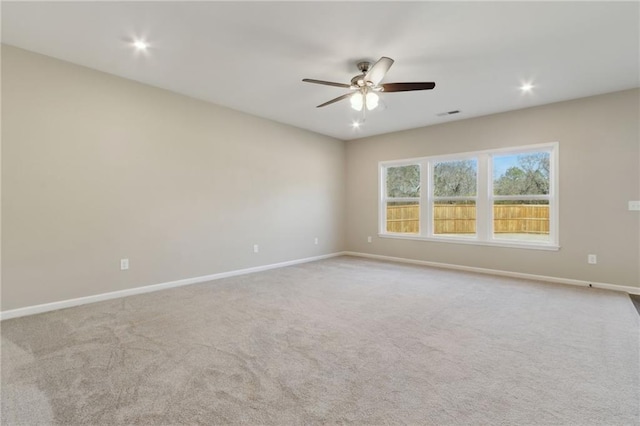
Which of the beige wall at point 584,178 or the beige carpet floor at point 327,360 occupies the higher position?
the beige wall at point 584,178

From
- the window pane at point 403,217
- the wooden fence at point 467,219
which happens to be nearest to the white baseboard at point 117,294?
the window pane at point 403,217

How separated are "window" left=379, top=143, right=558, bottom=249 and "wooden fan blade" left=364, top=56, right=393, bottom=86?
10.2 ft

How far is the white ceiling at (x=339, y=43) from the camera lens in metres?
2.36

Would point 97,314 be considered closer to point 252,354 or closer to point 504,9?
point 252,354

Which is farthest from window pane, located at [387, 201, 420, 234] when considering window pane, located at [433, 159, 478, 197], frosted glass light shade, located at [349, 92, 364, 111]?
frosted glass light shade, located at [349, 92, 364, 111]

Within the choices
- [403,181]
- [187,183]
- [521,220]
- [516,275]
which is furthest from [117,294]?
[521,220]

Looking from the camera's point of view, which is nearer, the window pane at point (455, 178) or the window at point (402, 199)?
the window pane at point (455, 178)

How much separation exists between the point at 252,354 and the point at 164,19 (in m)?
2.77

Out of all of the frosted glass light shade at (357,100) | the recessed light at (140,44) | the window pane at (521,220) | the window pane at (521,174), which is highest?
the recessed light at (140,44)

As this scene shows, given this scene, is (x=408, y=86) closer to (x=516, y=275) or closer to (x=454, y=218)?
(x=454, y=218)

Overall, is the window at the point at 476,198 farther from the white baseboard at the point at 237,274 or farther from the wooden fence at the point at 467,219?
the white baseboard at the point at 237,274

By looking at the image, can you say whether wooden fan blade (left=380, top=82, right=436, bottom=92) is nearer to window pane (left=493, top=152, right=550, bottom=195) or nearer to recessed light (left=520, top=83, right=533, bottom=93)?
recessed light (left=520, top=83, right=533, bottom=93)

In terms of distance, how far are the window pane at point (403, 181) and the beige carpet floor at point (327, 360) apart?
2.77 m

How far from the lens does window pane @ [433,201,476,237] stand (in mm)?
5273
